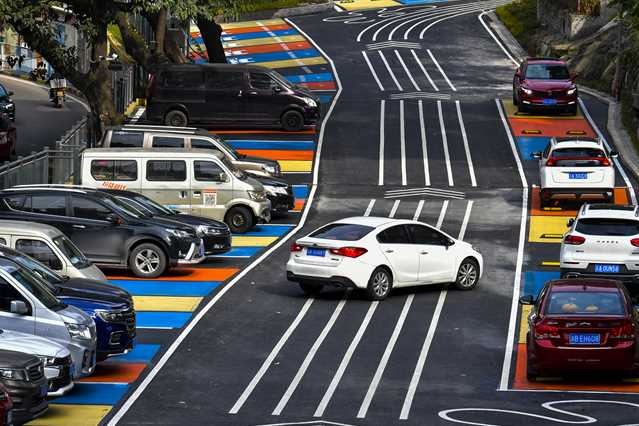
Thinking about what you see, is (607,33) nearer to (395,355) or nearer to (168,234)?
(168,234)

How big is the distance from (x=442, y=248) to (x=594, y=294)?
6.60 m

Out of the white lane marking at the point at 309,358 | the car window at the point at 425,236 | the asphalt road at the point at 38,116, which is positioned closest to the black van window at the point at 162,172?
the white lane marking at the point at 309,358

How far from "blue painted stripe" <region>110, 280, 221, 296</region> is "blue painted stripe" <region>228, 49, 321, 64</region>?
34.1 metres

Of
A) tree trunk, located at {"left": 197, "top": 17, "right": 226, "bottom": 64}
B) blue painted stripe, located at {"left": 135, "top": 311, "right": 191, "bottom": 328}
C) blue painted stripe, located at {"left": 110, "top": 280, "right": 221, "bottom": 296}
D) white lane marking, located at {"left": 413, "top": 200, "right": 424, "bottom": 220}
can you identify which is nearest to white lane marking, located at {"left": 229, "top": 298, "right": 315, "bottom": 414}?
blue painted stripe, located at {"left": 135, "top": 311, "right": 191, "bottom": 328}

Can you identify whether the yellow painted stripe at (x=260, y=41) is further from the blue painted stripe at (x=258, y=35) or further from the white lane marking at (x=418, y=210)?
the white lane marking at (x=418, y=210)

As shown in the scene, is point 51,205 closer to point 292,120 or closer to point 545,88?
point 292,120

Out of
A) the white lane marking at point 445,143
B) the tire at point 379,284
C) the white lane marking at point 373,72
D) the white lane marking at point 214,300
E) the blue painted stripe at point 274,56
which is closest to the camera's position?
the white lane marking at point 214,300

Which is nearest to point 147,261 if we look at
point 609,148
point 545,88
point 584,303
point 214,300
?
point 214,300

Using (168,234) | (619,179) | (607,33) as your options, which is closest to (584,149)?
(619,179)

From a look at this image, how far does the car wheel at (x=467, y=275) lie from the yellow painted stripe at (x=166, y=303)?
486cm

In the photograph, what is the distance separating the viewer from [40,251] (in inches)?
902

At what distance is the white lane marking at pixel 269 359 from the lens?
19125 millimetres

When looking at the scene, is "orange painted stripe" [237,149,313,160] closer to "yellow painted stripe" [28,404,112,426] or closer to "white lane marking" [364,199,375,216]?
"white lane marking" [364,199,375,216]

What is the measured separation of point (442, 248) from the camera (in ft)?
89.1
